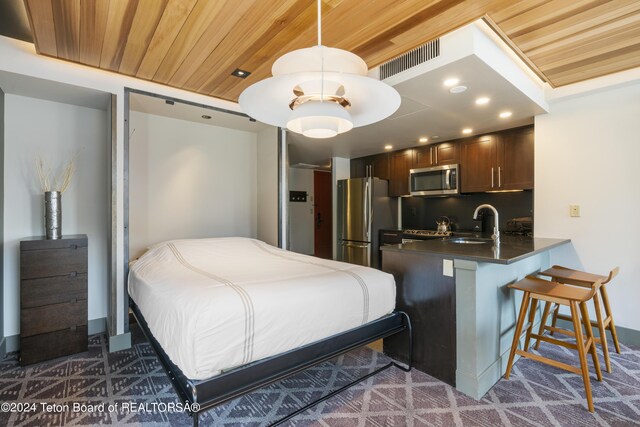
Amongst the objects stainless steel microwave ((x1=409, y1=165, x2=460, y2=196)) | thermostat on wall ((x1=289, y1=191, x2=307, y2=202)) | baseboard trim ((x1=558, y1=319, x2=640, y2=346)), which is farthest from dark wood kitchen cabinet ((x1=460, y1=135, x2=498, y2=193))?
thermostat on wall ((x1=289, y1=191, x2=307, y2=202))

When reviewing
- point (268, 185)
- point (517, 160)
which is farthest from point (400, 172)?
point (268, 185)

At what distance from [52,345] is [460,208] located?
471 cm

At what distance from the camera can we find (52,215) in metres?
2.56

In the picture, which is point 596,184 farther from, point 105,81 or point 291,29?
point 105,81

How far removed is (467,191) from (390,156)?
138cm

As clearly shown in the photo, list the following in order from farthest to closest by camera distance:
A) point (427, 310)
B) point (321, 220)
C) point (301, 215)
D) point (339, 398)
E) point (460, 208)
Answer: point (321, 220), point (301, 215), point (460, 208), point (427, 310), point (339, 398)

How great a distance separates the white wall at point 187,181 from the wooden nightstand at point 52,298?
0.69 metres

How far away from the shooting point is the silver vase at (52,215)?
2543mm

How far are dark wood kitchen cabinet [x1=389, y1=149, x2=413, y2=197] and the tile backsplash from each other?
1.11ft

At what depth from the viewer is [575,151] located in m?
3.01

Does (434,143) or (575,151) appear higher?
(434,143)

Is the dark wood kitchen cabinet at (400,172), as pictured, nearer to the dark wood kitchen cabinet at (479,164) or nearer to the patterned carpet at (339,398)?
the dark wood kitchen cabinet at (479,164)

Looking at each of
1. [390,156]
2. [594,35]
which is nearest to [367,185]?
[390,156]

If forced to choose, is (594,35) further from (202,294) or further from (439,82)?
(202,294)
